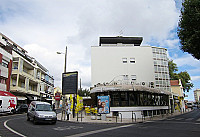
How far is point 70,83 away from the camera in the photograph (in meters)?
18.0

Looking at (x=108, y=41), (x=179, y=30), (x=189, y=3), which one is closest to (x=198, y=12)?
(x=189, y=3)

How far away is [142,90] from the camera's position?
20219 millimetres

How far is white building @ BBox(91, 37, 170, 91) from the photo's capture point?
105 feet

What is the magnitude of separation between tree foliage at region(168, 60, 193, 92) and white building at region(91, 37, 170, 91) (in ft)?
61.4

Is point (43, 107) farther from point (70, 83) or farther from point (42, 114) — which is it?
point (70, 83)

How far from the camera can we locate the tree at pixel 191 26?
1298cm

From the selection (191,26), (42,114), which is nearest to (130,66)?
(191,26)

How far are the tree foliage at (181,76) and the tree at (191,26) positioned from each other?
3992 centimetres

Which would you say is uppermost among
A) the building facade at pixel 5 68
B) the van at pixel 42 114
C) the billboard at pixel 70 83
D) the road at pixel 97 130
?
the building facade at pixel 5 68

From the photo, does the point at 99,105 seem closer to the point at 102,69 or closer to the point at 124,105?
the point at 124,105

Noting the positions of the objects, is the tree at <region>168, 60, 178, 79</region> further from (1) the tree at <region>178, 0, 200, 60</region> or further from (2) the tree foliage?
(1) the tree at <region>178, 0, 200, 60</region>

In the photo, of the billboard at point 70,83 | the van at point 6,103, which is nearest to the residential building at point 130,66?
the billboard at point 70,83

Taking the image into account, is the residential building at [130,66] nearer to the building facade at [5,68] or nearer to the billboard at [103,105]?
the billboard at [103,105]

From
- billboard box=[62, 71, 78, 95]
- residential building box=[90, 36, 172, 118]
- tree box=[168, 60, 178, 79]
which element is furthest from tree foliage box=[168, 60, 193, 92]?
billboard box=[62, 71, 78, 95]
